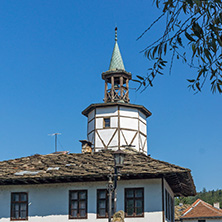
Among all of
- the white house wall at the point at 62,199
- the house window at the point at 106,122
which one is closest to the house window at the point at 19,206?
Result: the white house wall at the point at 62,199

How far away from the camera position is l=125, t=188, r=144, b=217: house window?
62.0 ft

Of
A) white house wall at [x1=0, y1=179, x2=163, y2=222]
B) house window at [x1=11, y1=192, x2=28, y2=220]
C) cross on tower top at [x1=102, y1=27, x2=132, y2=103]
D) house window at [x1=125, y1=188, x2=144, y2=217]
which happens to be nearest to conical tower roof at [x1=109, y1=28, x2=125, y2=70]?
cross on tower top at [x1=102, y1=27, x2=132, y2=103]

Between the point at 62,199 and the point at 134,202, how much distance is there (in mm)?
3211

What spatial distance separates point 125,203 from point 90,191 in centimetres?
166

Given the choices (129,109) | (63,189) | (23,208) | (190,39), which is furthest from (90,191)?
(190,39)

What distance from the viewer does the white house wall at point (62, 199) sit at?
18891 millimetres

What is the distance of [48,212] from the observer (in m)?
19.8

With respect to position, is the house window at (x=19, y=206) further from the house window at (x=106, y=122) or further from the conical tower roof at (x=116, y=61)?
the conical tower roof at (x=116, y=61)

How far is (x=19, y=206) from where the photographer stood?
66.2ft

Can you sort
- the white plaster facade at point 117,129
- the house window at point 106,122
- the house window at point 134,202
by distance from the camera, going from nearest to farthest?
the house window at point 134,202 < the white plaster facade at point 117,129 < the house window at point 106,122

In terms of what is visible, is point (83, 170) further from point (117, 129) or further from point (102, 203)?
point (117, 129)

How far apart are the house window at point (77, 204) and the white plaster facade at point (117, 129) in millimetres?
10296

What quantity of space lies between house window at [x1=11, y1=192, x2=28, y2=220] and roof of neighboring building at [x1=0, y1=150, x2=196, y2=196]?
26.6 inches

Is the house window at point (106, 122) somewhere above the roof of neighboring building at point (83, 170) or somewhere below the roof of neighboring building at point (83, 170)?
above
